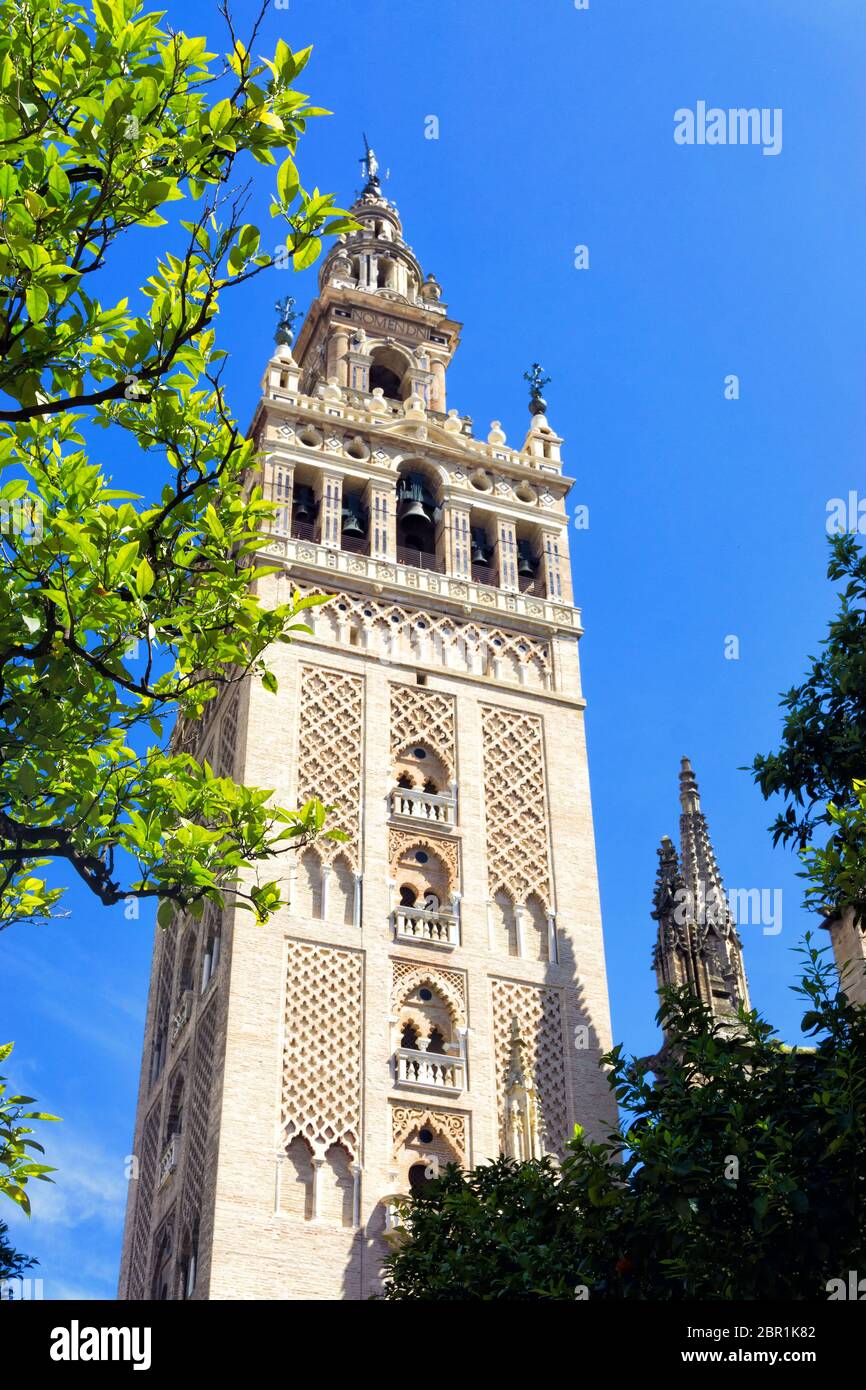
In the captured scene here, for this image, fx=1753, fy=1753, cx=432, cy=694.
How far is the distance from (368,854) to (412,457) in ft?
32.1

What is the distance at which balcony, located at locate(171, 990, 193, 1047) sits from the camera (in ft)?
94.3

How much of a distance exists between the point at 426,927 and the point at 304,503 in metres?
9.26

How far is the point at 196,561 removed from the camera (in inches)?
421

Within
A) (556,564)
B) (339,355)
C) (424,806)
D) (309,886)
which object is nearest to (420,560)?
(556,564)

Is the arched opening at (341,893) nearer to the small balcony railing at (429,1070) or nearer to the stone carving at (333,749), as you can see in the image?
the stone carving at (333,749)

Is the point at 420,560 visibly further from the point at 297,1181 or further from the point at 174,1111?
the point at 297,1181

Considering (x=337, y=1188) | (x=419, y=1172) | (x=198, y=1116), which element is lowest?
(x=337, y=1188)

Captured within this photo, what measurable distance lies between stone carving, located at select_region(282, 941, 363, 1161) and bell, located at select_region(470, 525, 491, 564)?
9954 mm

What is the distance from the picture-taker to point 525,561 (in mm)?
35000

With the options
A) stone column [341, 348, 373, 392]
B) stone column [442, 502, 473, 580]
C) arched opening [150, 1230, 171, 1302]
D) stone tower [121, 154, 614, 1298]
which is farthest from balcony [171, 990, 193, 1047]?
stone column [341, 348, 373, 392]

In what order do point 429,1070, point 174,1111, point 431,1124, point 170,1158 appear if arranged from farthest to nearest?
point 174,1111 < point 170,1158 < point 429,1070 < point 431,1124

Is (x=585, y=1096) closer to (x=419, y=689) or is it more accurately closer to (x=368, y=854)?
(x=368, y=854)
